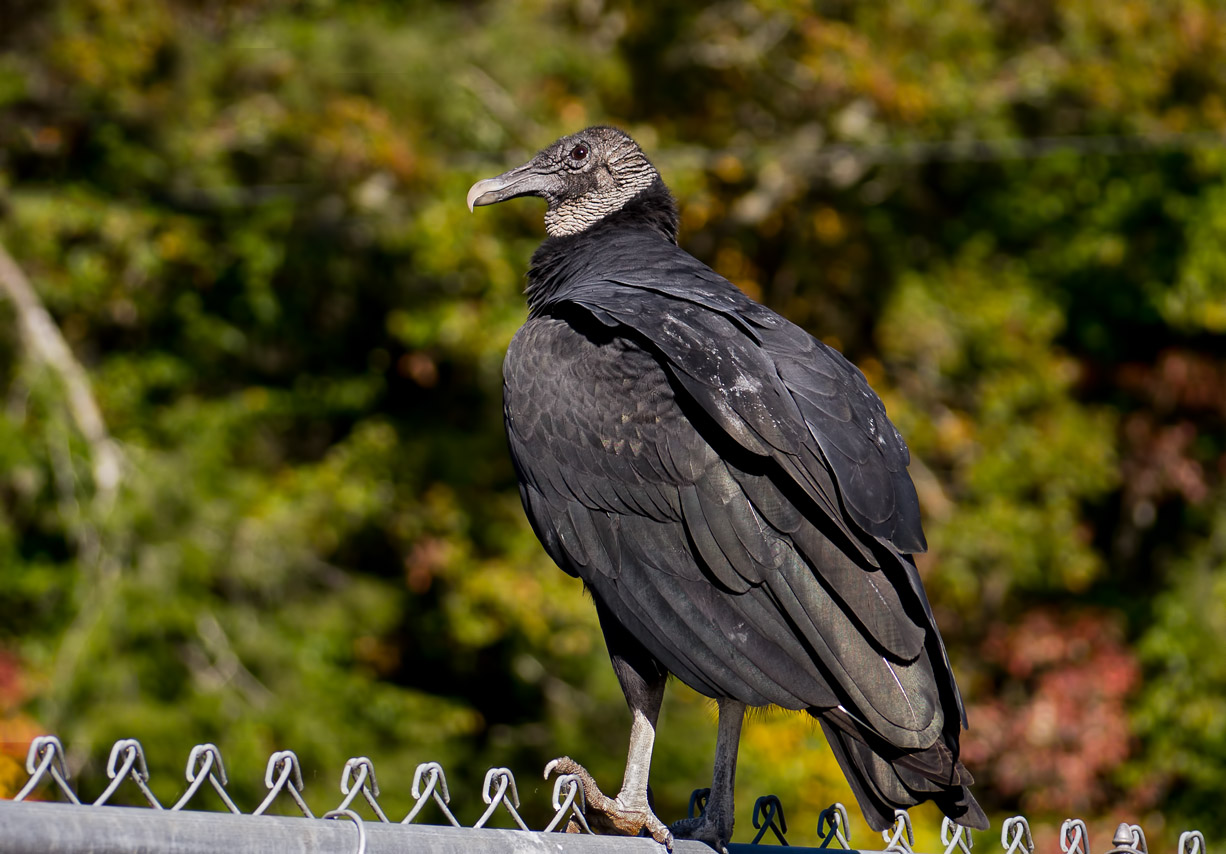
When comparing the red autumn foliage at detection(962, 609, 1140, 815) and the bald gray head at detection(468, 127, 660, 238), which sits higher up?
the red autumn foliage at detection(962, 609, 1140, 815)

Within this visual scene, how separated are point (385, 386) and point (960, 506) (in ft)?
10.3

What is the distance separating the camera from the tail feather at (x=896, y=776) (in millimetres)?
1805

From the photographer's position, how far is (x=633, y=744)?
212 centimetres

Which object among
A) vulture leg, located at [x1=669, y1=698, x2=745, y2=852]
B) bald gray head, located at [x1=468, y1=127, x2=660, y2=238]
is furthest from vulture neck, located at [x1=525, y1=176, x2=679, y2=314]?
vulture leg, located at [x1=669, y1=698, x2=745, y2=852]

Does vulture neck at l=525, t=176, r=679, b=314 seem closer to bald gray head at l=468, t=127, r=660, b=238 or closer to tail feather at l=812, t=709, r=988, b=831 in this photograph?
bald gray head at l=468, t=127, r=660, b=238

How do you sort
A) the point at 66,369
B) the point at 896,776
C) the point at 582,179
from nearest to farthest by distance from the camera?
the point at 896,776 → the point at 582,179 → the point at 66,369

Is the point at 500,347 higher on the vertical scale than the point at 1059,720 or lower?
higher

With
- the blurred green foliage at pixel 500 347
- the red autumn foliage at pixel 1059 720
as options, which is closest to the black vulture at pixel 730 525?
the blurred green foliage at pixel 500 347

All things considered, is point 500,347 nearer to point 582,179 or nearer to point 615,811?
point 582,179

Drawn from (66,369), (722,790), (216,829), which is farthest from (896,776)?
(66,369)

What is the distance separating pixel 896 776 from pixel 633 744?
0.45 metres

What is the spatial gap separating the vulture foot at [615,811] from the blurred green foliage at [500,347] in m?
3.92

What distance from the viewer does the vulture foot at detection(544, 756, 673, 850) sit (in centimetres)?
195

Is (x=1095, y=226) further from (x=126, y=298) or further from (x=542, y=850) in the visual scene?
(x=542, y=850)
